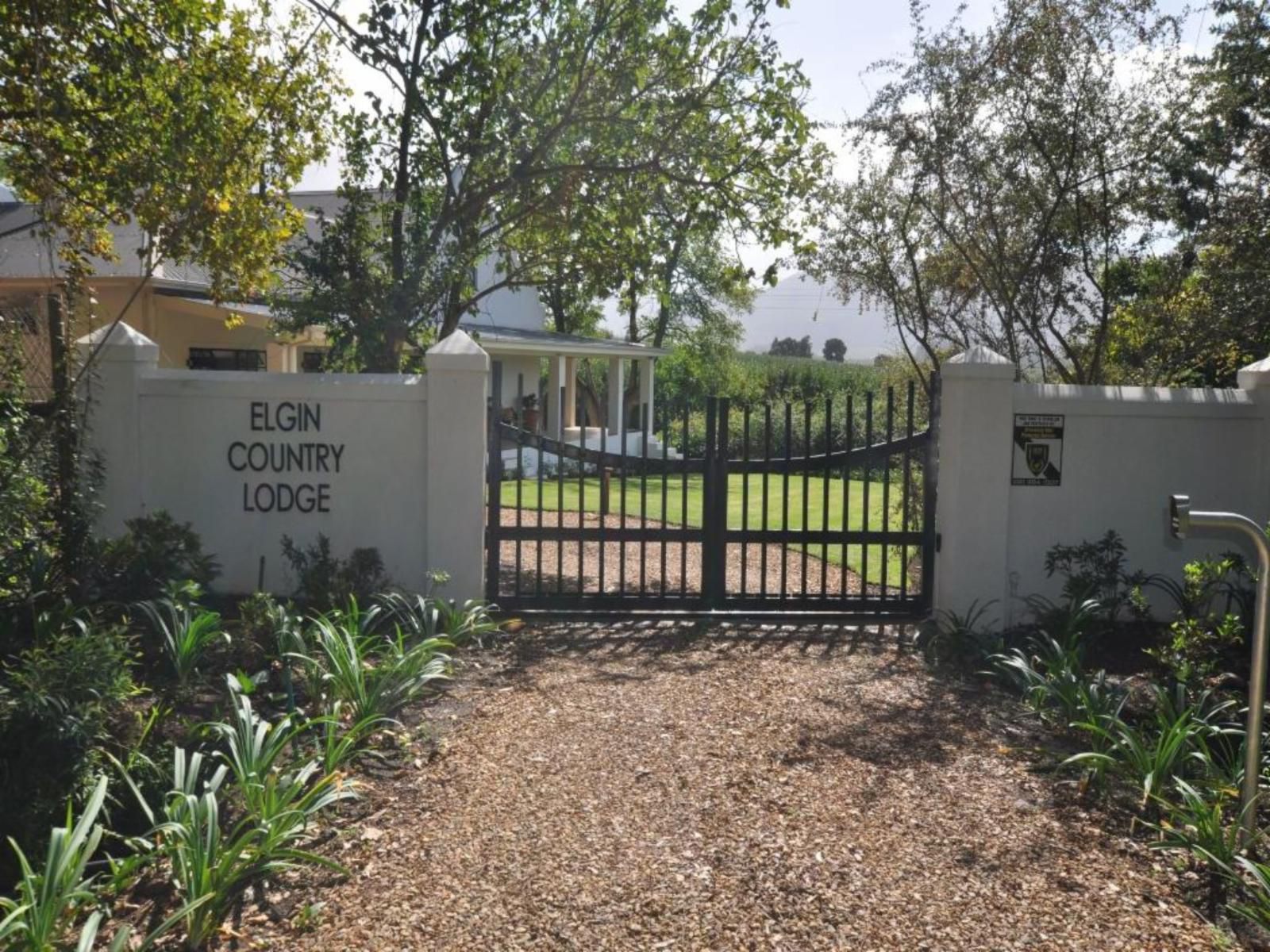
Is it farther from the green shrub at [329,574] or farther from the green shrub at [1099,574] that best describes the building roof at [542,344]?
the green shrub at [1099,574]

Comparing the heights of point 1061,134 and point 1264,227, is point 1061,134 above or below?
above

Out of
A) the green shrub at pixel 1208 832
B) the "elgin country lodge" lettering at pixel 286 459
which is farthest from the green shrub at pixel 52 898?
the "elgin country lodge" lettering at pixel 286 459

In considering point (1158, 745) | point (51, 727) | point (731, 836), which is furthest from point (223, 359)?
point (1158, 745)

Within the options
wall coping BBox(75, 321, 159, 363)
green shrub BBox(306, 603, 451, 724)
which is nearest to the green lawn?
wall coping BBox(75, 321, 159, 363)

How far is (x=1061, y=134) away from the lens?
955 centimetres

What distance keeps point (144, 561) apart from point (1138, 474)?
650 cm

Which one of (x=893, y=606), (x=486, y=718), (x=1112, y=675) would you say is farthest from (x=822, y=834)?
(x=893, y=606)

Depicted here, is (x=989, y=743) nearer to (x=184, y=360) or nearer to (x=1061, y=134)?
(x=1061, y=134)

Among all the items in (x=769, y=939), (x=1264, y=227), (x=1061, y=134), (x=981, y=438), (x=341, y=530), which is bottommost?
(x=769, y=939)

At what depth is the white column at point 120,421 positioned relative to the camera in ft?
26.6

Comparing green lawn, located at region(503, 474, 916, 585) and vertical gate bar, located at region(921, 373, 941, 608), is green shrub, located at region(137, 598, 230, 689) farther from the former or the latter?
green lawn, located at region(503, 474, 916, 585)

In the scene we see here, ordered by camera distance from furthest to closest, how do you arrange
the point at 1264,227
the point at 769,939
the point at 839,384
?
1. the point at 839,384
2. the point at 1264,227
3. the point at 769,939

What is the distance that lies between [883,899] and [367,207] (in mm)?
7685

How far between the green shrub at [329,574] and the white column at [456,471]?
0.41 meters
